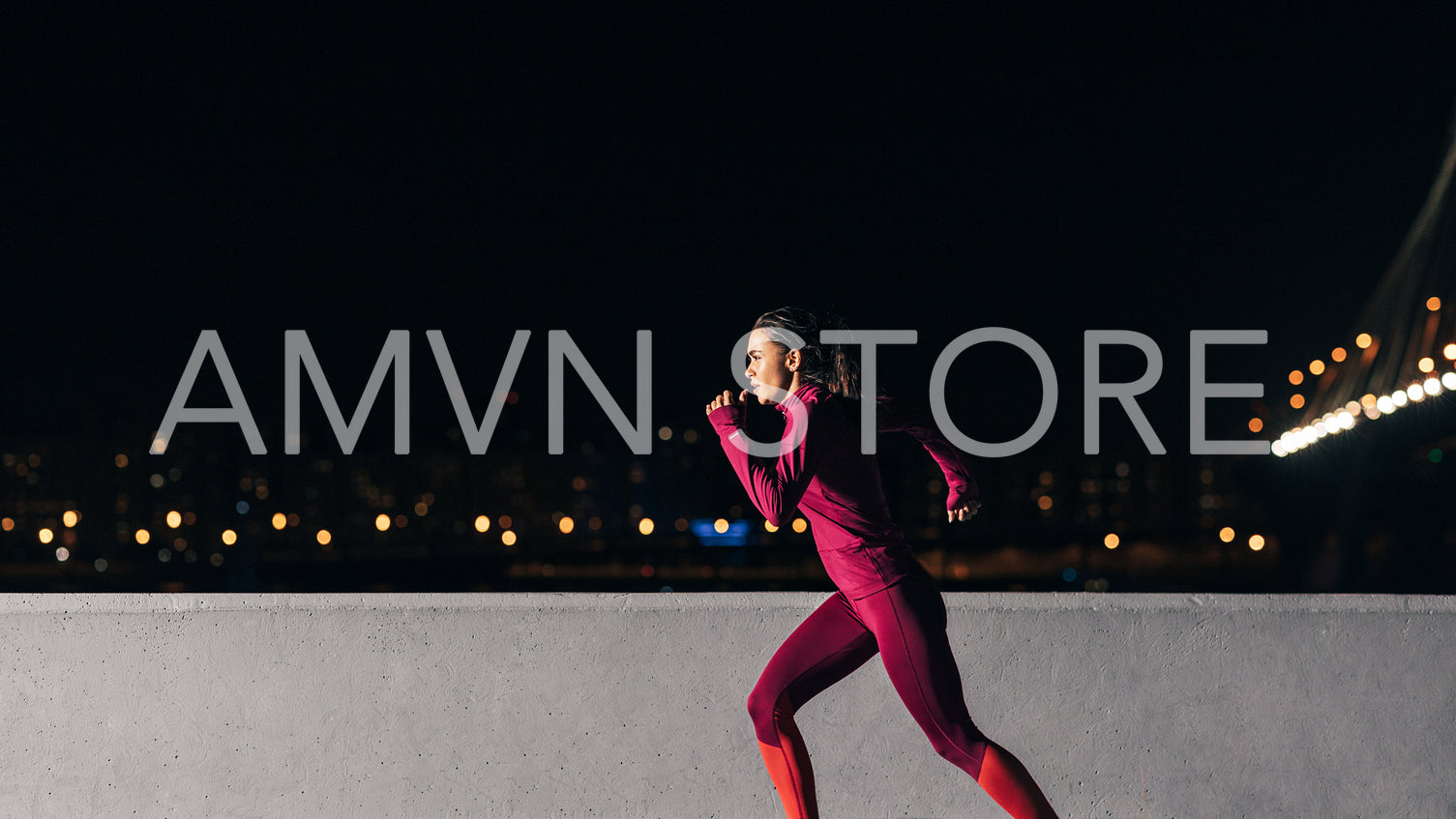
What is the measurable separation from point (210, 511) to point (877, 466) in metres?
145

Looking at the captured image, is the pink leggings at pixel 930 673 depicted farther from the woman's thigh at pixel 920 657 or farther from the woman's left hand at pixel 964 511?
the woman's left hand at pixel 964 511

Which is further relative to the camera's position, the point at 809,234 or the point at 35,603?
the point at 809,234

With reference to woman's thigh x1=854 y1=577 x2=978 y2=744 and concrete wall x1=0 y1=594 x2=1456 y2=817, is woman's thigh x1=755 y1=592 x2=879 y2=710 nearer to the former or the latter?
woman's thigh x1=854 y1=577 x2=978 y2=744

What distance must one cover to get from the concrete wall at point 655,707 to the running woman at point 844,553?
1.89 feet

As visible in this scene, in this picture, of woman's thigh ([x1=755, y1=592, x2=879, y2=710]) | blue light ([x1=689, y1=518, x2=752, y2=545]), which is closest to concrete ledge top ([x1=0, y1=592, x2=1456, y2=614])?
woman's thigh ([x1=755, y1=592, x2=879, y2=710])

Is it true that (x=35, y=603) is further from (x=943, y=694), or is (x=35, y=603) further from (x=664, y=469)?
(x=664, y=469)

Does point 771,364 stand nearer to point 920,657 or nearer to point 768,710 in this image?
point 920,657

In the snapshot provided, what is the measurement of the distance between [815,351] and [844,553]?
0.62 meters

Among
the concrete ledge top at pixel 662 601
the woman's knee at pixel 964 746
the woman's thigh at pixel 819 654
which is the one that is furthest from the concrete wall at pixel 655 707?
the woman's knee at pixel 964 746

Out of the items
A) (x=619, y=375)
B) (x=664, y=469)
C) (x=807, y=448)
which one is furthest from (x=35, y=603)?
(x=664, y=469)

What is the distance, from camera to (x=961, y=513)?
3990 millimetres

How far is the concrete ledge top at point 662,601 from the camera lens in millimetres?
4383

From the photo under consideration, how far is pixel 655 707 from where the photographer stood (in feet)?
14.7

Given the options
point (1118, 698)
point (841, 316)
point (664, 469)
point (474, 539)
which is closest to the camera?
point (841, 316)
